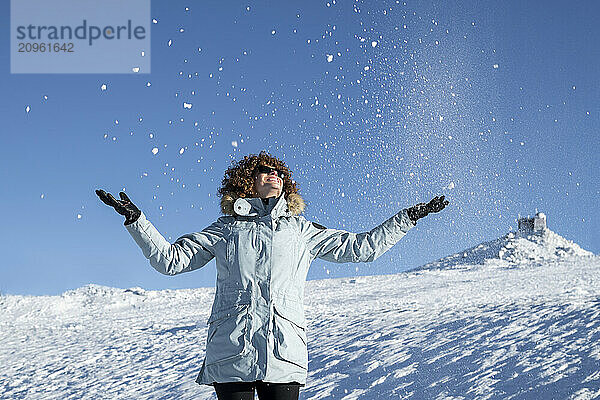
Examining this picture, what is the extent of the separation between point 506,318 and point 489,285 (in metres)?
4.16

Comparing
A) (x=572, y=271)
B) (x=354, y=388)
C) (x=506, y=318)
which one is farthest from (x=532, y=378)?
(x=572, y=271)

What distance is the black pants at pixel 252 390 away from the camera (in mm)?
2395

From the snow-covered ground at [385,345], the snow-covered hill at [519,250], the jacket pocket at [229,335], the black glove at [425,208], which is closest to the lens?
the jacket pocket at [229,335]

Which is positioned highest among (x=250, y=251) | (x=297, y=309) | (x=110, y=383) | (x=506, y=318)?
(x=250, y=251)

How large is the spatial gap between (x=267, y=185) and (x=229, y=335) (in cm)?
68

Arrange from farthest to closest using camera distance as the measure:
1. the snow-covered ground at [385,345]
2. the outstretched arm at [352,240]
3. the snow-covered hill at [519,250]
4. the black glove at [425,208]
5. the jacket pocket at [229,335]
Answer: the snow-covered hill at [519,250] < the snow-covered ground at [385,345] < the black glove at [425,208] < the outstretched arm at [352,240] < the jacket pocket at [229,335]

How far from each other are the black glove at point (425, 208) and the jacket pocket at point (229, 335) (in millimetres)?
886

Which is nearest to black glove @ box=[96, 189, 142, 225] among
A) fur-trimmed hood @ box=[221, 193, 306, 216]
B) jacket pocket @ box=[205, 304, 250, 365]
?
fur-trimmed hood @ box=[221, 193, 306, 216]

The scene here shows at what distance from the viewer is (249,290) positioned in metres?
2.42

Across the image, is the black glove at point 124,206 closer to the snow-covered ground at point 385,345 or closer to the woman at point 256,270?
the woman at point 256,270

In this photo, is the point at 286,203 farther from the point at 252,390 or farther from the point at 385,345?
the point at 385,345

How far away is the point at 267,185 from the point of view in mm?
2723

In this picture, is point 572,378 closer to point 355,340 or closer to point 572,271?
point 355,340

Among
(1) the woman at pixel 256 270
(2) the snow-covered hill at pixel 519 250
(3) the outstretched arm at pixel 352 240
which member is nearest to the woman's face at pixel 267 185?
(1) the woman at pixel 256 270
